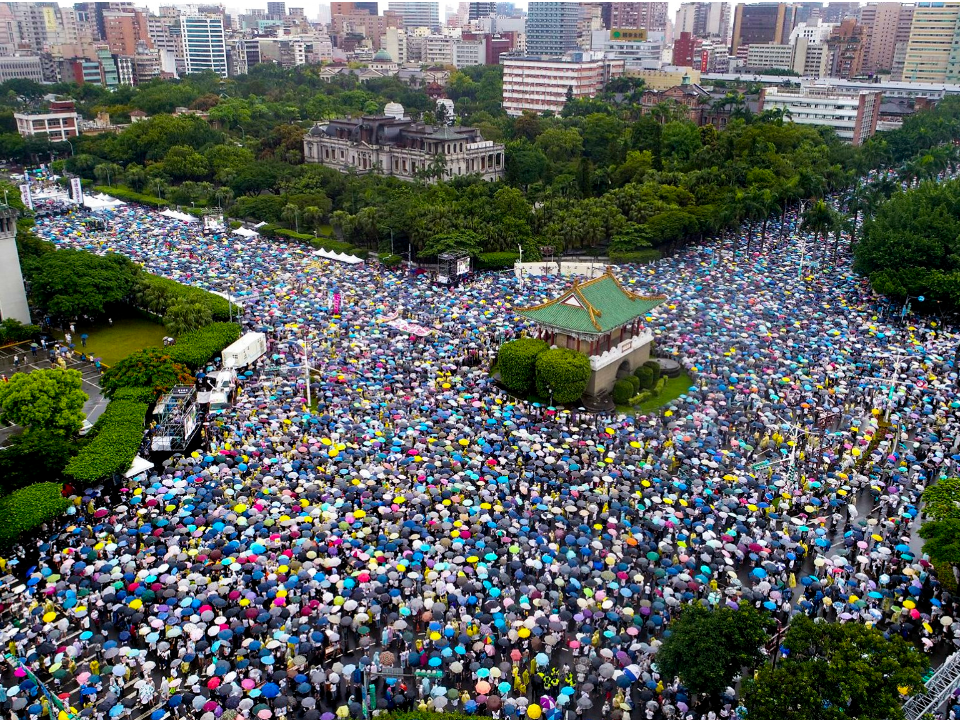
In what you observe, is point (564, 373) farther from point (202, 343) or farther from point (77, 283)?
point (77, 283)

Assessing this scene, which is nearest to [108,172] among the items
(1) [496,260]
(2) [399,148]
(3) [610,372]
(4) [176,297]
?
(2) [399,148]

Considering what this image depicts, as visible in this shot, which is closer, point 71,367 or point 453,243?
point 71,367

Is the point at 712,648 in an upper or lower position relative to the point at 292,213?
lower

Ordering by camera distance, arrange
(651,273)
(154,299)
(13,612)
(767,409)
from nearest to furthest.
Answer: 1. (13,612)
2. (767,409)
3. (154,299)
4. (651,273)

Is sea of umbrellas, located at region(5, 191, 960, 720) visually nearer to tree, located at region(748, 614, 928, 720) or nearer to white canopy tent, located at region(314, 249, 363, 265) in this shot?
tree, located at region(748, 614, 928, 720)

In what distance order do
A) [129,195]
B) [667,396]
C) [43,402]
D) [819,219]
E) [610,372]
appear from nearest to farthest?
[43,402]
[610,372]
[667,396]
[819,219]
[129,195]

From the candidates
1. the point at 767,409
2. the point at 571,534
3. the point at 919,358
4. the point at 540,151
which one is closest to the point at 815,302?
the point at 919,358

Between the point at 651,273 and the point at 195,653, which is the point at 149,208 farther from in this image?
the point at 195,653

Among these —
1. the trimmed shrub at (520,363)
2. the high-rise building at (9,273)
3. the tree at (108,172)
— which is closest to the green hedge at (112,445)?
the high-rise building at (9,273)
